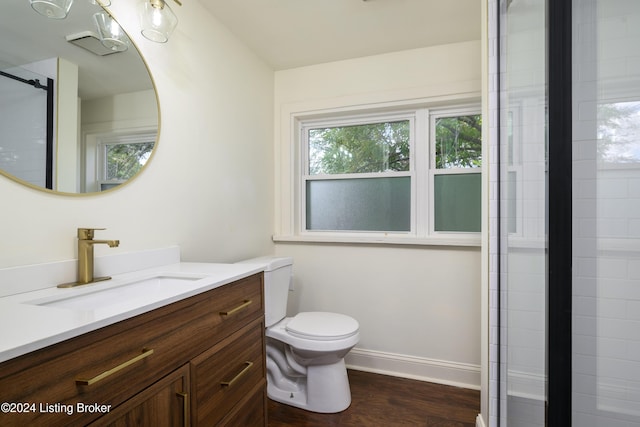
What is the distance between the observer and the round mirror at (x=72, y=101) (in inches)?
38.3

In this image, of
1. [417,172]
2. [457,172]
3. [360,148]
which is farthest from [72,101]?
[457,172]

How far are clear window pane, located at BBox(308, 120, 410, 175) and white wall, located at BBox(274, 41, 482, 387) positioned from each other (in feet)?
0.75

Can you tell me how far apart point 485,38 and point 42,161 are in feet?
6.01

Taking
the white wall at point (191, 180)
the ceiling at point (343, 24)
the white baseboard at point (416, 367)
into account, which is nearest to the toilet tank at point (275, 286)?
the white wall at point (191, 180)

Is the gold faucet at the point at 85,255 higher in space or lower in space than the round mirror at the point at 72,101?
lower

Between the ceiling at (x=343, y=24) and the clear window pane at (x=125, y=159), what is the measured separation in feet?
2.78

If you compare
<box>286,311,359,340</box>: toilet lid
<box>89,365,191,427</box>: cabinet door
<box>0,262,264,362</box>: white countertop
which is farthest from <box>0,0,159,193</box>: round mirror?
<box>286,311,359,340</box>: toilet lid

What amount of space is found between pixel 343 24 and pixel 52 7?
1431 millimetres

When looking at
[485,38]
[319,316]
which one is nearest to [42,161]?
[319,316]

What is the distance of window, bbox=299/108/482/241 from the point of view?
86.3 inches

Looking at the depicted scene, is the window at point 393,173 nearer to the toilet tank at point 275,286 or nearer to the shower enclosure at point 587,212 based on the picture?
the toilet tank at point 275,286

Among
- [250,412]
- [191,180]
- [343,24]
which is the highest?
[343,24]

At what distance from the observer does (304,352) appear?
173cm

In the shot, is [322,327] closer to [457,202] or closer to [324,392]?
[324,392]
